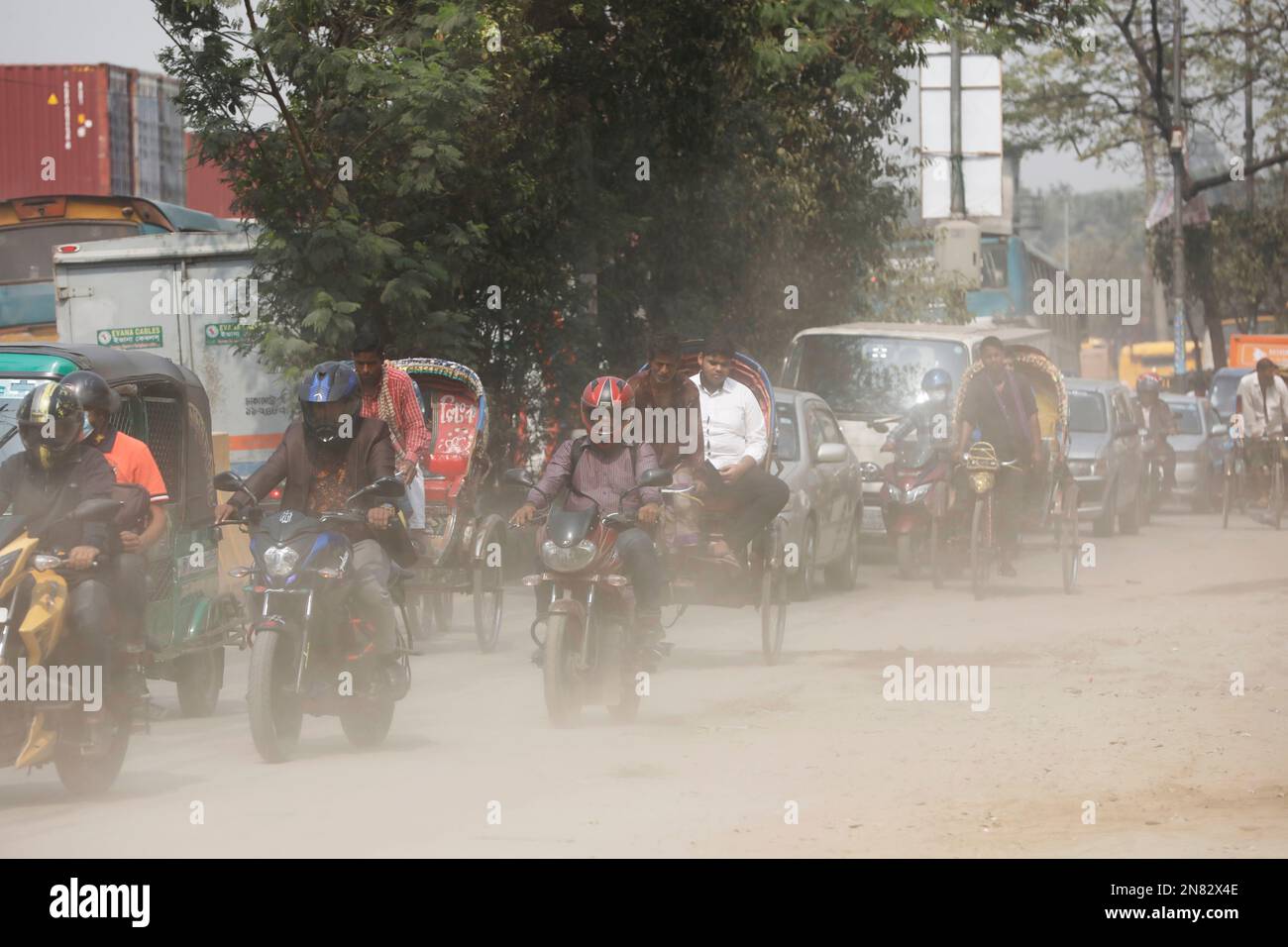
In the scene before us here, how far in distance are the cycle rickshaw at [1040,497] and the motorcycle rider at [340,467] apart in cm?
760

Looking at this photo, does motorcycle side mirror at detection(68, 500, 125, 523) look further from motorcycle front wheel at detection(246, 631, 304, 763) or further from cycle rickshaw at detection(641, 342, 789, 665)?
cycle rickshaw at detection(641, 342, 789, 665)

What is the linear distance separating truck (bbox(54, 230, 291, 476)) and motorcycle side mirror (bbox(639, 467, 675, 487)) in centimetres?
942

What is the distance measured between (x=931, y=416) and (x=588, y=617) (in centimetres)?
907

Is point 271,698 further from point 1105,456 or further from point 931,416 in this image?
point 1105,456

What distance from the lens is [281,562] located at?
8031 millimetres

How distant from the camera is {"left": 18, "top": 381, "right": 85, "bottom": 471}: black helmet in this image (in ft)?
24.5

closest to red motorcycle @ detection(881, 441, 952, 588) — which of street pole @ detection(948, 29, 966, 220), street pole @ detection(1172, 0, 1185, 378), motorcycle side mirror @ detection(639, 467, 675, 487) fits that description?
motorcycle side mirror @ detection(639, 467, 675, 487)

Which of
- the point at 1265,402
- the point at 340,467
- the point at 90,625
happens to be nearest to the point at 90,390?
the point at 90,625

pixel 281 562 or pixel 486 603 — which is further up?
pixel 281 562

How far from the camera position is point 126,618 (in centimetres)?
768

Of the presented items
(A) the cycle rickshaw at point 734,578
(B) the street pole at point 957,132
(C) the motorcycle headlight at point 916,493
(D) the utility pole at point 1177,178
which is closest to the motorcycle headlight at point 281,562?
(A) the cycle rickshaw at point 734,578

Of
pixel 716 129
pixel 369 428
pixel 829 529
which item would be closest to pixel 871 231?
pixel 716 129

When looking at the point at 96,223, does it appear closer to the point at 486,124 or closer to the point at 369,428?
the point at 486,124
